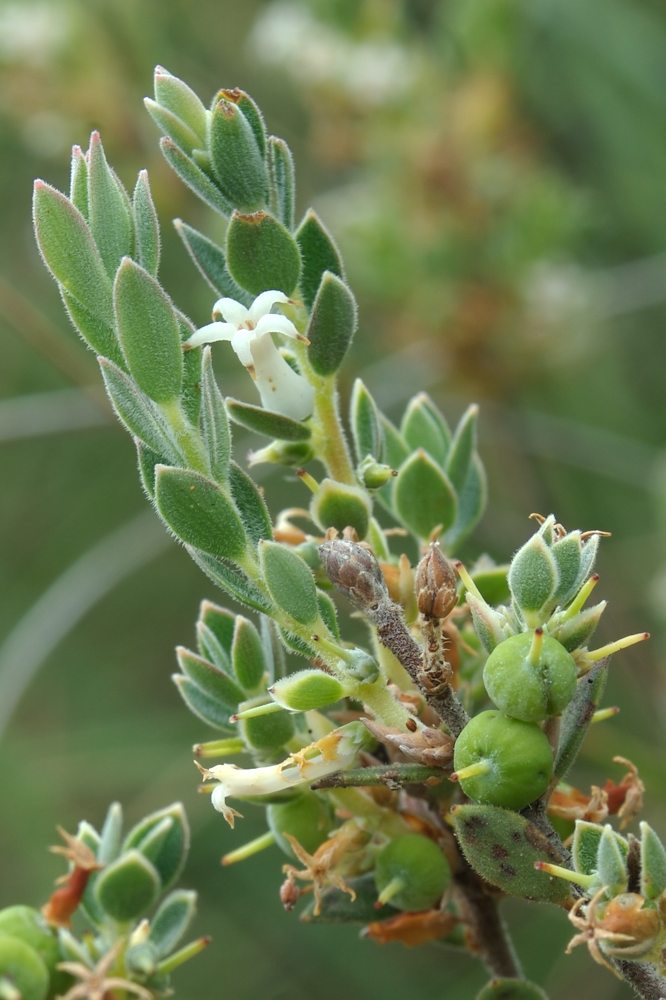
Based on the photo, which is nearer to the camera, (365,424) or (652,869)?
Result: (652,869)

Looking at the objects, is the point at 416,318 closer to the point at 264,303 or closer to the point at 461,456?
the point at 461,456

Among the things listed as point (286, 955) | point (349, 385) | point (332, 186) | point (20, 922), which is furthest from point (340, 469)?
point (332, 186)

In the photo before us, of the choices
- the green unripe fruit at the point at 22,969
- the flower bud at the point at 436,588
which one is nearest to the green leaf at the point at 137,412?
the flower bud at the point at 436,588

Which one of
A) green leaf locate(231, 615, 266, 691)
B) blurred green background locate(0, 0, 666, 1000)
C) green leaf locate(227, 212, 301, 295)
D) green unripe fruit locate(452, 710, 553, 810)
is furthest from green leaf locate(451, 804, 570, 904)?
blurred green background locate(0, 0, 666, 1000)

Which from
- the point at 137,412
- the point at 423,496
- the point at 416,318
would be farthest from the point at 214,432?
the point at 416,318

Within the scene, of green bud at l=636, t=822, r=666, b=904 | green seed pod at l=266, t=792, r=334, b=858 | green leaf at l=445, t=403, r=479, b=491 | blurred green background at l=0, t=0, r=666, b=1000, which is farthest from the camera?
blurred green background at l=0, t=0, r=666, b=1000

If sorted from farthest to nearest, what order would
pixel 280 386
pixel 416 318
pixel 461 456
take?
pixel 416 318, pixel 461 456, pixel 280 386

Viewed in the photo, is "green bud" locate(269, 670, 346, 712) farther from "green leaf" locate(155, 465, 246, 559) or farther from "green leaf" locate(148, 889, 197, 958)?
"green leaf" locate(148, 889, 197, 958)

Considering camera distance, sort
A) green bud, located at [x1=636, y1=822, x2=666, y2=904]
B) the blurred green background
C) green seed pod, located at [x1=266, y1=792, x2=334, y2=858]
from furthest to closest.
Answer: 1. the blurred green background
2. green seed pod, located at [x1=266, y1=792, x2=334, y2=858]
3. green bud, located at [x1=636, y1=822, x2=666, y2=904]

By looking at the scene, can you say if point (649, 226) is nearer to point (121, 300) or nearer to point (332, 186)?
point (332, 186)
